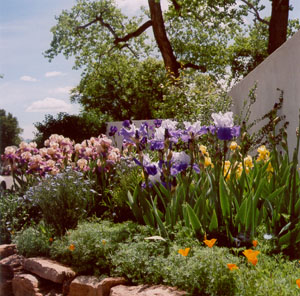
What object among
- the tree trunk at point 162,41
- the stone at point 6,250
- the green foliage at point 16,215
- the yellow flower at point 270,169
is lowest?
the stone at point 6,250

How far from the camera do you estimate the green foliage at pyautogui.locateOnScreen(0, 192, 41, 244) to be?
546cm

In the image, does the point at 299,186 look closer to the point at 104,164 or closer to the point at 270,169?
the point at 270,169

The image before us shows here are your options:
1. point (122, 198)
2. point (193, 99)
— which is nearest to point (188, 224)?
point (122, 198)

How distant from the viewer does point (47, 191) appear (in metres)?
4.82

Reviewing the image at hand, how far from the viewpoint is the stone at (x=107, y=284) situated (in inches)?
137

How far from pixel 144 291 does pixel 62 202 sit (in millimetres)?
1840

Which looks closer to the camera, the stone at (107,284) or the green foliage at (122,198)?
the stone at (107,284)

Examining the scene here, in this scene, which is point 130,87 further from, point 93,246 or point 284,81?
point 93,246

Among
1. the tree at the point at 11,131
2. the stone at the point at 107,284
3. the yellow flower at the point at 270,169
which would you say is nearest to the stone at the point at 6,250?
the stone at the point at 107,284

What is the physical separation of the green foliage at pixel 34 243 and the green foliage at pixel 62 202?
0.42ft

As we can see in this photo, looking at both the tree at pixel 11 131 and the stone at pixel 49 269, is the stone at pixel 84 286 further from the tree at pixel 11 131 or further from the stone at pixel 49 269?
the tree at pixel 11 131

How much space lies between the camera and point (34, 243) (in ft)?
14.9

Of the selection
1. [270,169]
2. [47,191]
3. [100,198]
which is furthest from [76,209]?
[270,169]

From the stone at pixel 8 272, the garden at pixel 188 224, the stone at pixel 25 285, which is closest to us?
the garden at pixel 188 224
